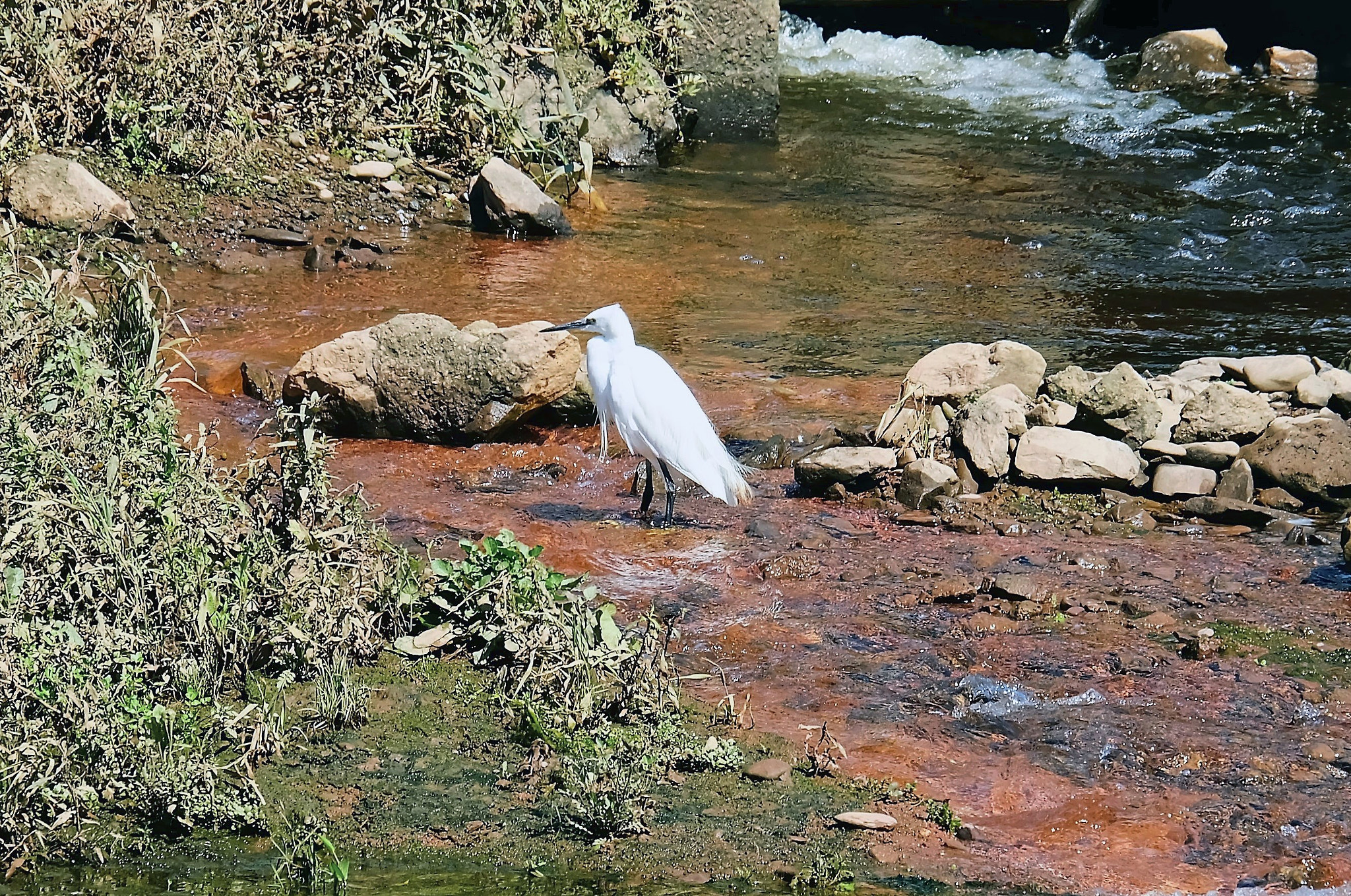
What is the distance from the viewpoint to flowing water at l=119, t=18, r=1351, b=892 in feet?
12.6

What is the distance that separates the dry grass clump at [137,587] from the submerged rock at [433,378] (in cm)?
167

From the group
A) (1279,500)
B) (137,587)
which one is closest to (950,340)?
(1279,500)

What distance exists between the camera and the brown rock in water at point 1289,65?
14.6m

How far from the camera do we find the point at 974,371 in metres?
6.66

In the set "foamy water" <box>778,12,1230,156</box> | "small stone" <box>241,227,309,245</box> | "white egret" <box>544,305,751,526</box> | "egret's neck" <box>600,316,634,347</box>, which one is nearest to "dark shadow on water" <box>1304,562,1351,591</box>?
"white egret" <box>544,305,751,526</box>

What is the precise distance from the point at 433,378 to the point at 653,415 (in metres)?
1.20

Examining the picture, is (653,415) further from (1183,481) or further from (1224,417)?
(1224,417)

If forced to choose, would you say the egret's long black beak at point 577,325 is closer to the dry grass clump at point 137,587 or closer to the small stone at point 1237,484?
the dry grass clump at point 137,587

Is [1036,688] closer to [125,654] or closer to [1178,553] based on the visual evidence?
[1178,553]

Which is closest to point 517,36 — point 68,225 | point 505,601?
point 68,225

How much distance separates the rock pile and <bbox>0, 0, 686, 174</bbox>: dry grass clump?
5434 millimetres

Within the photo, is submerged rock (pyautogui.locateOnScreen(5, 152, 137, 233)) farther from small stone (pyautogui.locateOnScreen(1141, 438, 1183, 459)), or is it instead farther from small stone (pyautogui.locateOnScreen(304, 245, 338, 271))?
small stone (pyautogui.locateOnScreen(1141, 438, 1183, 459))

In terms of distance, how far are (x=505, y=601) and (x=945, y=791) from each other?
1.41m

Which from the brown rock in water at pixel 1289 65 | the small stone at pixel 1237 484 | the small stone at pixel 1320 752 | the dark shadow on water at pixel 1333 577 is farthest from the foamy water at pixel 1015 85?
the small stone at pixel 1320 752
